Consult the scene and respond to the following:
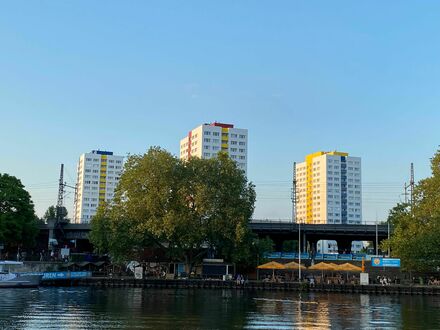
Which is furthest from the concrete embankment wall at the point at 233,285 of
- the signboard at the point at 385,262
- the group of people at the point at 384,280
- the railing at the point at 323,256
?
the railing at the point at 323,256

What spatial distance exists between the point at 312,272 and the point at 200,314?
49.3m

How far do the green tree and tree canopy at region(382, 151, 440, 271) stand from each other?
5629 centimetres

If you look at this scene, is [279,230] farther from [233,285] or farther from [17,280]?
[17,280]

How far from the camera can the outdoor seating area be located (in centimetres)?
7612

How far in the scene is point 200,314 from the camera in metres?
38.9

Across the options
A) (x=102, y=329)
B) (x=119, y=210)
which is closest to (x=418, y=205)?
(x=119, y=210)

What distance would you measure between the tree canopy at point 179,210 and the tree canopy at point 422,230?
21.8m

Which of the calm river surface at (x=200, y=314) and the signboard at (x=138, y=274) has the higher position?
the signboard at (x=138, y=274)

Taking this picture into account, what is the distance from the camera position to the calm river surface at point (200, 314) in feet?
109

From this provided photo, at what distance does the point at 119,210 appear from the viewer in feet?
262

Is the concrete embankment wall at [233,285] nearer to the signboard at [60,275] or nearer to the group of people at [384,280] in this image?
the signboard at [60,275]

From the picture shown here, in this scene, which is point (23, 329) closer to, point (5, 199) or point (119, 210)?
point (119, 210)

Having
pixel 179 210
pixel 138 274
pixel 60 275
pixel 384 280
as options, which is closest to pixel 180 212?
pixel 179 210

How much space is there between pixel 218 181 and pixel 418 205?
95.6 feet
